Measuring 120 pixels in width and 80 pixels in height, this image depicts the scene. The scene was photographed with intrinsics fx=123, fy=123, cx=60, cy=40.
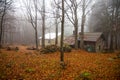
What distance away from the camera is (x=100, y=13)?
41.2 m

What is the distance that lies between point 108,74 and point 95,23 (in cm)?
3597

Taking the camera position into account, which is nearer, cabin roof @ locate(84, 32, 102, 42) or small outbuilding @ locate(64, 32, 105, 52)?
small outbuilding @ locate(64, 32, 105, 52)

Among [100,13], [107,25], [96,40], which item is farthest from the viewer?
[100,13]

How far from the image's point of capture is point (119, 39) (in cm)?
3881

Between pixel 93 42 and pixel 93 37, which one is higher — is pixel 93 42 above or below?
below

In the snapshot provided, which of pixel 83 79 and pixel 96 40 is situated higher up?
pixel 96 40

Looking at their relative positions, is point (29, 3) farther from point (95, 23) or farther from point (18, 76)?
point (95, 23)

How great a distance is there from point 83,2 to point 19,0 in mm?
15420

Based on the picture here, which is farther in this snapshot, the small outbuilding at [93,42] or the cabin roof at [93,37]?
the cabin roof at [93,37]

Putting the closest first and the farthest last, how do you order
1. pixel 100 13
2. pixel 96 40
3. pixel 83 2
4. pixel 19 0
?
1. pixel 83 2
2. pixel 96 40
3. pixel 19 0
4. pixel 100 13

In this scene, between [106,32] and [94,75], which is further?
[106,32]

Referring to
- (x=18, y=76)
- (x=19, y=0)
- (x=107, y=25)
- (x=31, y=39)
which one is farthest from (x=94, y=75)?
(x=31, y=39)

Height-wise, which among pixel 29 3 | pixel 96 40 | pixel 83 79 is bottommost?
pixel 83 79

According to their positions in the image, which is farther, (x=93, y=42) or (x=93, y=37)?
(x=93, y=42)
